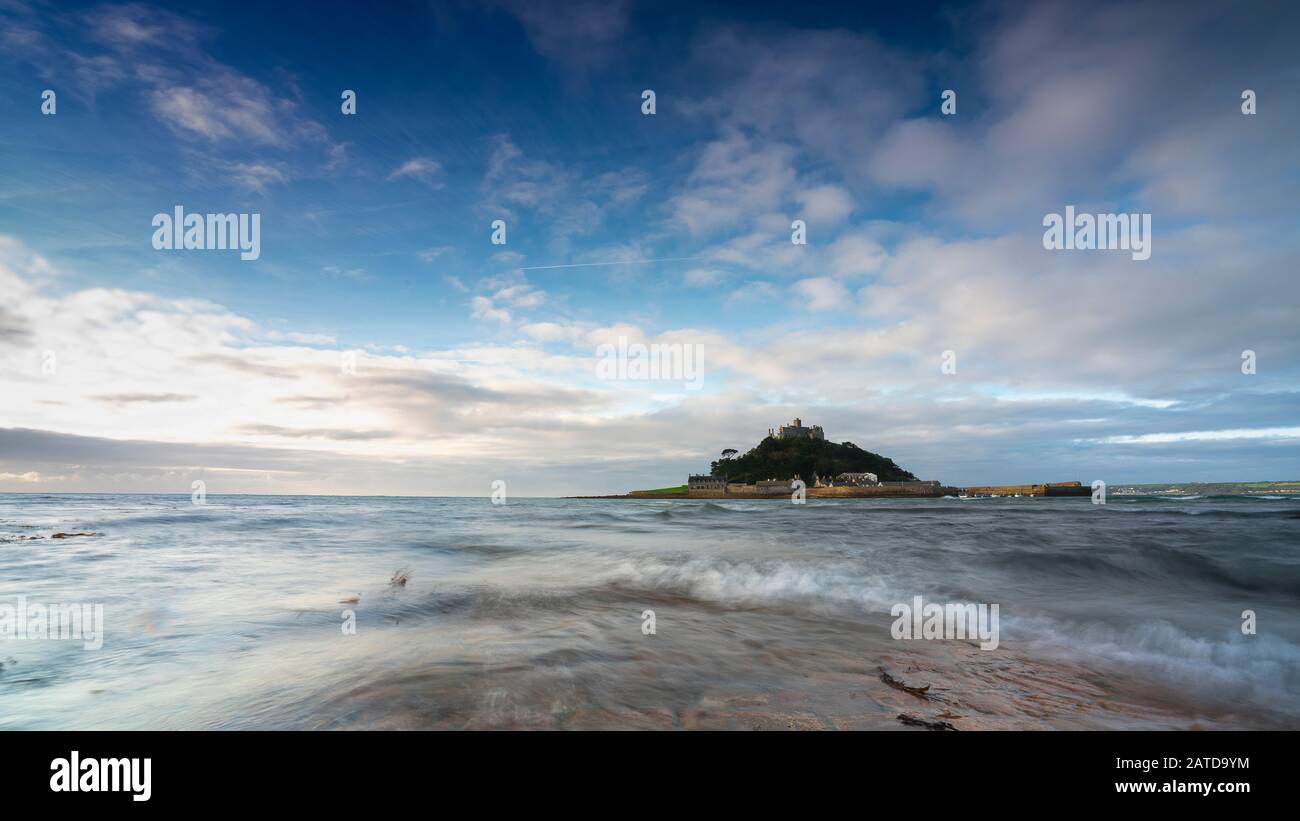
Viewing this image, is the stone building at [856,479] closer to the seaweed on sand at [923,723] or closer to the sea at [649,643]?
the sea at [649,643]

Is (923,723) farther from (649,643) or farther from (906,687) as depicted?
(649,643)

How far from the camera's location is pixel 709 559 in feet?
53.3

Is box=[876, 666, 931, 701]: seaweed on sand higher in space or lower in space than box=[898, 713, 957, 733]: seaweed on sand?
lower

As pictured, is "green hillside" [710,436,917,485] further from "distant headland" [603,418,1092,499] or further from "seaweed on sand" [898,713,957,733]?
"seaweed on sand" [898,713,957,733]

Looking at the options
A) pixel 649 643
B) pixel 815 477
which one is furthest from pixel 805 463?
pixel 649 643

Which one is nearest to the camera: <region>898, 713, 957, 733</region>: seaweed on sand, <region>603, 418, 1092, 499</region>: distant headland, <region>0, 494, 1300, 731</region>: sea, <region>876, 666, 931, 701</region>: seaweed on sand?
<region>898, 713, 957, 733</region>: seaweed on sand

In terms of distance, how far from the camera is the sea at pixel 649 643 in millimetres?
4641

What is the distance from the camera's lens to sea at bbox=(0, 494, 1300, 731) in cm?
464

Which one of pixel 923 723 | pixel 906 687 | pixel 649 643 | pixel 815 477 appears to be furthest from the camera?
pixel 815 477

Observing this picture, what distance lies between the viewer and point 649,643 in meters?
7.12

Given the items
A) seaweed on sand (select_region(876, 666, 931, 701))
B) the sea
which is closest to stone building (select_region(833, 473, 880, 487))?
the sea

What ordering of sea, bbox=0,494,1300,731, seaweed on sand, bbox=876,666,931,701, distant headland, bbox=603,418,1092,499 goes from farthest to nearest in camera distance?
distant headland, bbox=603,418,1092,499 < seaweed on sand, bbox=876,666,931,701 < sea, bbox=0,494,1300,731
